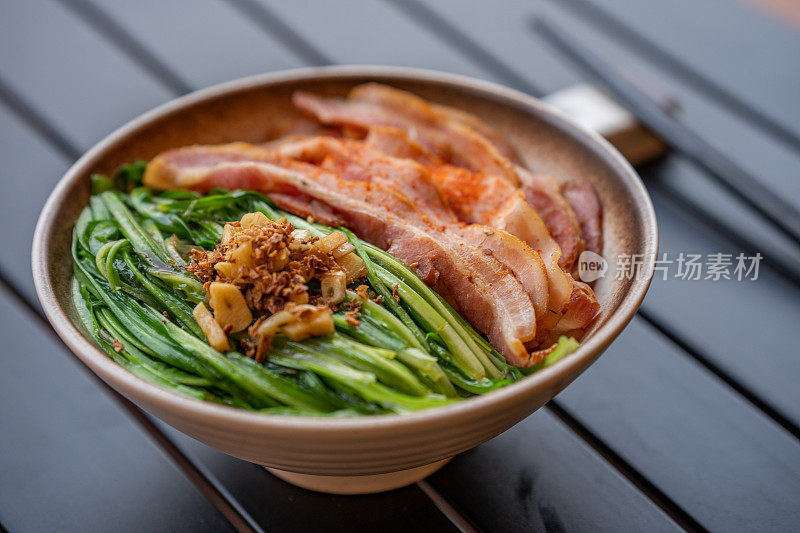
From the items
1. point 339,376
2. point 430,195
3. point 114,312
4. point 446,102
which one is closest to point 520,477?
point 339,376

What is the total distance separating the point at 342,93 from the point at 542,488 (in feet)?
4.67

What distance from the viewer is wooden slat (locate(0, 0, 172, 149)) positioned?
2.92 m

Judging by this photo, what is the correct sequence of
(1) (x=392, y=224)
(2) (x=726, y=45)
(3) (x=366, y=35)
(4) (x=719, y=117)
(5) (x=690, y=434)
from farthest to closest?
(3) (x=366, y=35) < (2) (x=726, y=45) < (4) (x=719, y=117) < (5) (x=690, y=434) < (1) (x=392, y=224)

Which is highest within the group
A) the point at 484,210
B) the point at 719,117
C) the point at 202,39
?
the point at 202,39

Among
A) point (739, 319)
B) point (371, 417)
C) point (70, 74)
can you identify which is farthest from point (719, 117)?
point (70, 74)

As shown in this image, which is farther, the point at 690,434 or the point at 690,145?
the point at 690,145

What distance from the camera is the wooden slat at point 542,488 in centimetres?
171

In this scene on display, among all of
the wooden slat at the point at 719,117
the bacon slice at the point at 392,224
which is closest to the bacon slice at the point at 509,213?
the bacon slice at the point at 392,224

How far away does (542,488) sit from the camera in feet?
5.86

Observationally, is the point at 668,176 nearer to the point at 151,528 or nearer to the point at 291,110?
the point at 291,110

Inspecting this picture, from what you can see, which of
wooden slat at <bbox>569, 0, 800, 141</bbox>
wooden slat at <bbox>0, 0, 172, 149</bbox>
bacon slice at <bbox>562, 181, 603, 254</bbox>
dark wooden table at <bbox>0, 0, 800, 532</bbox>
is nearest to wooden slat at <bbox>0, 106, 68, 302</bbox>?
dark wooden table at <bbox>0, 0, 800, 532</bbox>

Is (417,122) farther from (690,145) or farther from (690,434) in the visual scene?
(690,434)

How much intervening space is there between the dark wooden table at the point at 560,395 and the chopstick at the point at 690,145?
0.43ft

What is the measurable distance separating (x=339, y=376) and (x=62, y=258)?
0.86m
